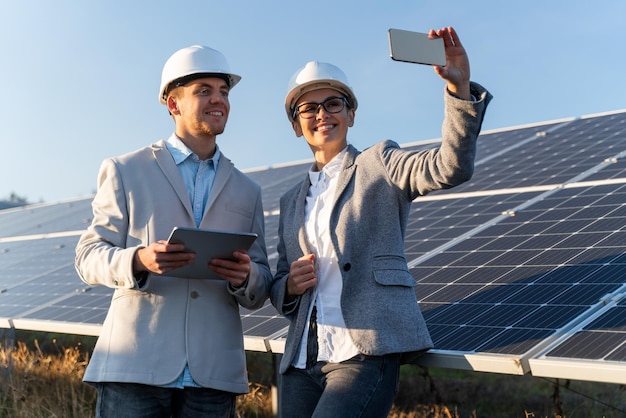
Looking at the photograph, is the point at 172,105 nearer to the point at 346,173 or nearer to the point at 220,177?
the point at 220,177

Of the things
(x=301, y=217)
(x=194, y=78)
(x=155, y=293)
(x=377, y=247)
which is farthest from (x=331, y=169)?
(x=155, y=293)

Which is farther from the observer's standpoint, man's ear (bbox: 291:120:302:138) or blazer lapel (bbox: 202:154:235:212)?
man's ear (bbox: 291:120:302:138)

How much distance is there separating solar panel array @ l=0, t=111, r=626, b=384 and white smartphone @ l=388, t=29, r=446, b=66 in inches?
69.4

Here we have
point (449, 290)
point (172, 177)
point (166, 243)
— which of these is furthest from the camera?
point (449, 290)

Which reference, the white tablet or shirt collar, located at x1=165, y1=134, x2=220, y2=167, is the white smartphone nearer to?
the white tablet

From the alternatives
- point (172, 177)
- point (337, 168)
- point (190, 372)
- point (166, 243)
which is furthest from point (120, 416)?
point (337, 168)

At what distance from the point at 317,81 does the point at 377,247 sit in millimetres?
933

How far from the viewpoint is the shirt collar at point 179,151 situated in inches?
165

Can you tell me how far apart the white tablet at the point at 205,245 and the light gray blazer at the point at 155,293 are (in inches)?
6.5

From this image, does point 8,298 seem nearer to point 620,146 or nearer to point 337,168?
point 337,168

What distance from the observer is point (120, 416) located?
149 inches

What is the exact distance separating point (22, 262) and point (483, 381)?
292 inches

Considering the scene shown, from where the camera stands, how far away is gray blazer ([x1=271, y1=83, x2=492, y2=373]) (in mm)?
3664

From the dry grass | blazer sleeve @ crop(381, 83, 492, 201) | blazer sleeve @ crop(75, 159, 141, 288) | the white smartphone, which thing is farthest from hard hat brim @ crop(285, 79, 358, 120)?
the dry grass
